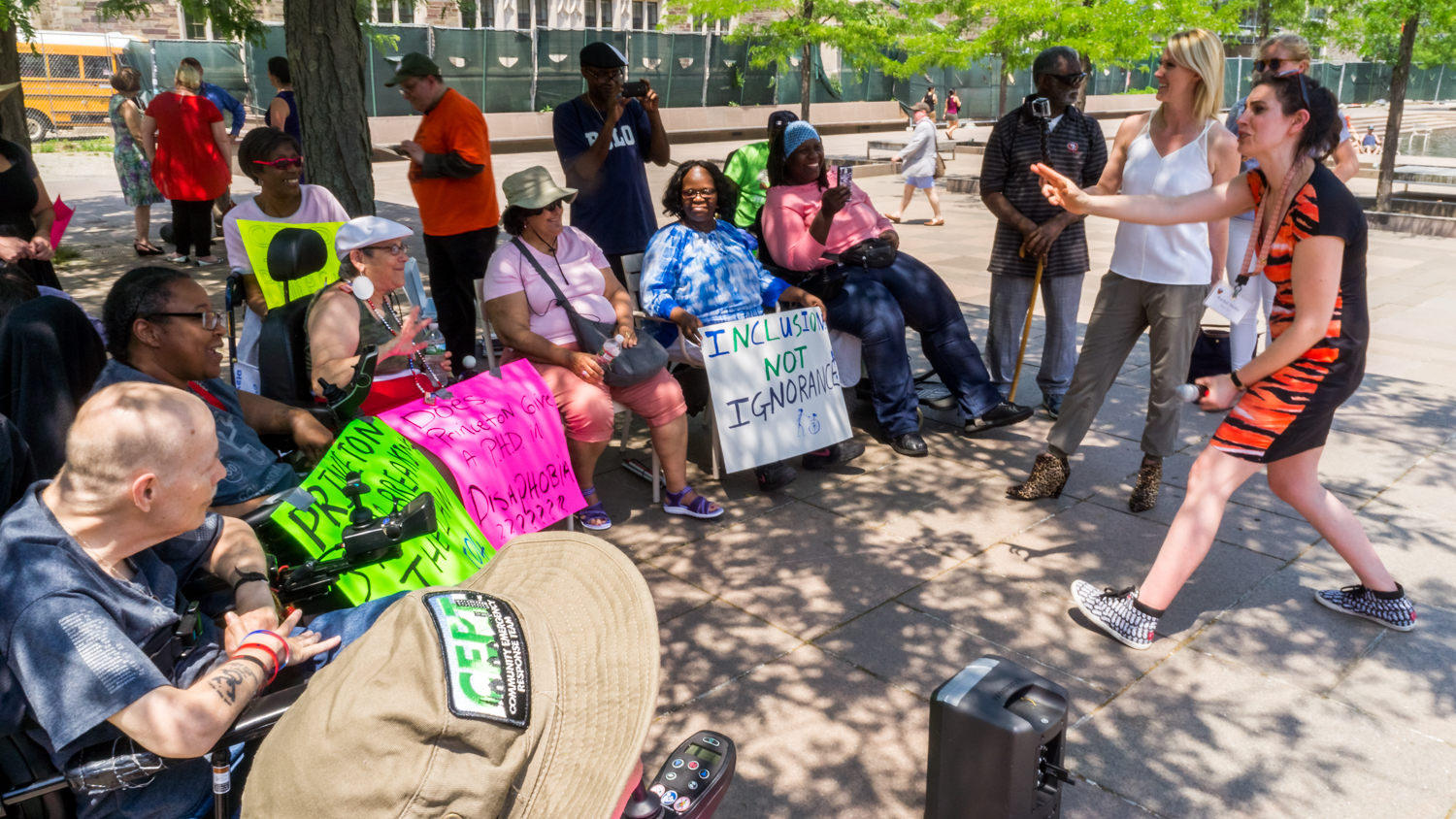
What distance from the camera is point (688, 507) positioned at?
4863 mm

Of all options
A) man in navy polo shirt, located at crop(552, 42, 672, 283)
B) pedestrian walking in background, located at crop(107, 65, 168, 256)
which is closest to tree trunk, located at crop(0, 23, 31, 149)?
pedestrian walking in background, located at crop(107, 65, 168, 256)

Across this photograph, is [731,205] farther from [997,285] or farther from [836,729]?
[836,729]

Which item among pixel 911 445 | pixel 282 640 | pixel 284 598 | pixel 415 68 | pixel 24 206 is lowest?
pixel 911 445

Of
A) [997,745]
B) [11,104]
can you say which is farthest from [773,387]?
[11,104]

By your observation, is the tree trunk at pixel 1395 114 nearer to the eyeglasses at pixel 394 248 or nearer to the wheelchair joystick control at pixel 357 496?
the eyeglasses at pixel 394 248

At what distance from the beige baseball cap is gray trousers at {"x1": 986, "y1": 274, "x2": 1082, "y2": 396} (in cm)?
→ 492

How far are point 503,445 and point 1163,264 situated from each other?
2.84 m

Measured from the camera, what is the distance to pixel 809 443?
17.4 ft

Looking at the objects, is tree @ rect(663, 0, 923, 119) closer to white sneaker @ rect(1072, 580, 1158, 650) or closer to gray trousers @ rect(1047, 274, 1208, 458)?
gray trousers @ rect(1047, 274, 1208, 458)

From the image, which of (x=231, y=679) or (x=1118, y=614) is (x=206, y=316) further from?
(x=1118, y=614)

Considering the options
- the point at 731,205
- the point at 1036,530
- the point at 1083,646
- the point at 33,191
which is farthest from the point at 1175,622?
the point at 33,191

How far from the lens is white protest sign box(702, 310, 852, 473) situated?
5.07 m

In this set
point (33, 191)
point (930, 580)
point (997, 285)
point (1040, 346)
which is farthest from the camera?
point (1040, 346)

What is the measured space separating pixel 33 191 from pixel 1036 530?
5.32 meters
